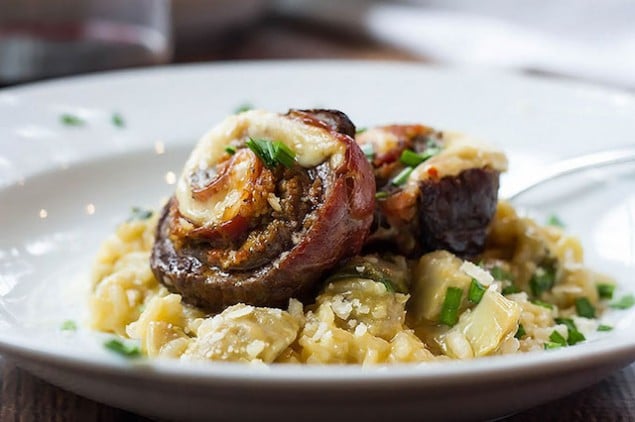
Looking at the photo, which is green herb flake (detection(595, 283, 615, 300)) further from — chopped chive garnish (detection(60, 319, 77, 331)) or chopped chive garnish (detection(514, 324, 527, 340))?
chopped chive garnish (detection(60, 319, 77, 331))

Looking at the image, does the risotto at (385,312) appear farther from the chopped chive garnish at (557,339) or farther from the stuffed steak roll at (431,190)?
the stuffed steak roll at (431,190)

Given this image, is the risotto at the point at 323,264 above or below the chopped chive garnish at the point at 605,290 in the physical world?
above

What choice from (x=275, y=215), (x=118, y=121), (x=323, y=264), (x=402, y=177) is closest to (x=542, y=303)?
(x=402, y=177)

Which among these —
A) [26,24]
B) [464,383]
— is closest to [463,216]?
[464,383]

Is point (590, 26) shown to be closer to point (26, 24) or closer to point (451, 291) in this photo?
point (26, 24)

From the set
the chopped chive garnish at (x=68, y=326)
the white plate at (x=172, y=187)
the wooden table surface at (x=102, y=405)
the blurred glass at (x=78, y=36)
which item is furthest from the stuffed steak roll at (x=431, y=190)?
the blurred glass at (x=78, y=36)
